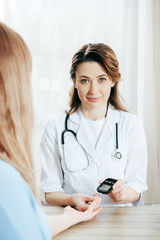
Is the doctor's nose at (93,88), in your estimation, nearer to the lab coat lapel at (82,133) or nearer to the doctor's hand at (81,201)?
the lab coat lapel at (82,133)

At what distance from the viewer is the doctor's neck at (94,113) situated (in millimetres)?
1799

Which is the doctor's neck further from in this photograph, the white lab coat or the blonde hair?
the blonde hair

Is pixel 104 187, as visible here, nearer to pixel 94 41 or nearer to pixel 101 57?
pixel 101 57

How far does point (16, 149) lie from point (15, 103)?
12cm

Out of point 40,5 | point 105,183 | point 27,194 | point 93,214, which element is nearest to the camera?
point 27,194

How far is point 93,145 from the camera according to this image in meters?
1.70

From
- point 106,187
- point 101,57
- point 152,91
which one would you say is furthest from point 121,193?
point 152,91

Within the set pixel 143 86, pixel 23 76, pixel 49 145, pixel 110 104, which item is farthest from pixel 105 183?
pixel 143 86

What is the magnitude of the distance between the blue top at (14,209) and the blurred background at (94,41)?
2.21m

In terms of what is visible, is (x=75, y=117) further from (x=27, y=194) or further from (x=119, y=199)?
(x=27, y=194)

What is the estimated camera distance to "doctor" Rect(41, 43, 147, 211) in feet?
5.32

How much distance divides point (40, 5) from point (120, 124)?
1.69 metres

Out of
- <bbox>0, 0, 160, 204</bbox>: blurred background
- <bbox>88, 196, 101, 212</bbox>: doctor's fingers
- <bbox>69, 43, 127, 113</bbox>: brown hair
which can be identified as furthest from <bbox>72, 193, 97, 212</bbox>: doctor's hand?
<bbox>0, 0, 160, 204</bbox>: blurred background

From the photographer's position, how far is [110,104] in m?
1.87
